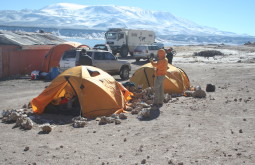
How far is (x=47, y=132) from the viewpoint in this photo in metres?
8.05

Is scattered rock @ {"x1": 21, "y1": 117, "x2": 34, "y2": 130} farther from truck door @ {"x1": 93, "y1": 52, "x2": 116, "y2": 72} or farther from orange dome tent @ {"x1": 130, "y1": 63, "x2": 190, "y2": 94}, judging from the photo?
truck door @ {"x1": 93, "y1": 52, "x2": 116, "y2": 72}

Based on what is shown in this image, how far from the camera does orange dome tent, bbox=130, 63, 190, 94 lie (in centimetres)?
1279

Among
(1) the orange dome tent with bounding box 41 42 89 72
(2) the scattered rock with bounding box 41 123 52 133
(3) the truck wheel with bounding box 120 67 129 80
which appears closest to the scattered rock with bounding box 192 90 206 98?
(2) the scattered rock with bounding box 41 123 52 133

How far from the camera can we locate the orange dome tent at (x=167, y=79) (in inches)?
504

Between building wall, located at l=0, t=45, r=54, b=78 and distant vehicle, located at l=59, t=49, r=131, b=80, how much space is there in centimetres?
399

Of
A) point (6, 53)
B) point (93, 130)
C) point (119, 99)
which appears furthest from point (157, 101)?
point (6, 53)

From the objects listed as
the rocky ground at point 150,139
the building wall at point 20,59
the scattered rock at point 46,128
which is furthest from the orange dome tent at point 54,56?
the scattered rock at point 46,128

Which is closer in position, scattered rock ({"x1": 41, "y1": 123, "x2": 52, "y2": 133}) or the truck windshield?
scattered rock ({"x1": 41, "y1": 123, "x2": 52, "y2": 133})

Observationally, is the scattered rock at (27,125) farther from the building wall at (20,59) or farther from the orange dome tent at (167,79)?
the building wall at (20,59)

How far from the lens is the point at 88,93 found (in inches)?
377

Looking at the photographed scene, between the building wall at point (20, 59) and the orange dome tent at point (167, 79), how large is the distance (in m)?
9.12

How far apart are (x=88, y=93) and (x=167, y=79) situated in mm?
4145

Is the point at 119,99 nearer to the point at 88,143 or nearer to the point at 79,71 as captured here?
the point at 79,71

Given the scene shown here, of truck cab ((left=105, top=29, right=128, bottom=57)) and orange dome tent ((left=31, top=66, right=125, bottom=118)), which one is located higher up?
truck cab ((left=105, top=29, right=128, bottom=57))
